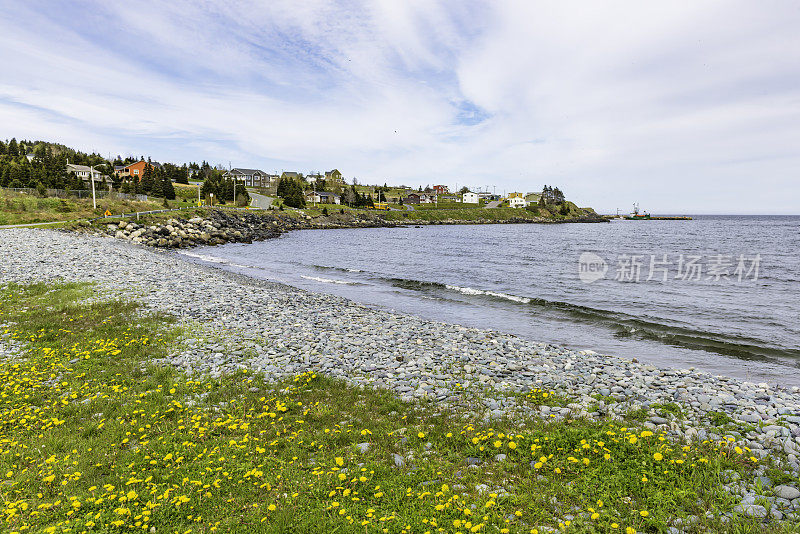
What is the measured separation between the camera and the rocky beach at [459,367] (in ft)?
27.5

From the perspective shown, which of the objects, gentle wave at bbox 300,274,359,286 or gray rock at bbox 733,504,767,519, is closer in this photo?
gray rock at bbox 733,504,767,519

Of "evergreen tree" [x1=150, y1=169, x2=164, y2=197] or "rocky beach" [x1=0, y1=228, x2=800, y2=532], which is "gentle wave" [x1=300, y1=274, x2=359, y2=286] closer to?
"rocky beach" [x1=0, y1=228, x2=800, y2=532]

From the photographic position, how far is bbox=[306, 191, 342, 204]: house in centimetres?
17080

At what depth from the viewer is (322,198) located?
17638 cm

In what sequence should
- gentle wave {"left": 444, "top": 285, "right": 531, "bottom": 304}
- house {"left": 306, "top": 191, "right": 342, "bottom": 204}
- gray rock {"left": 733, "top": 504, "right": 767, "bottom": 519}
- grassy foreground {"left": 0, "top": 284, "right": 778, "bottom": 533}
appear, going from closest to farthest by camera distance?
1. gray rock {"left": 733, "top": 504, "right": 767, "bottom": 519}
2. grassy foreground {"left": 0, "top": 284, "right": 778, "bottom": 533}
3. gentle wave {"left": 444, "top": 285, "right": 531, "bottom": 304}
4. house {"left": 306, "top": 191, "right": 342, "bottom": 204}

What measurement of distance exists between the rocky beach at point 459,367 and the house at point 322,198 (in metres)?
149

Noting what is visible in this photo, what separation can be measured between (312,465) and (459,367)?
6501 mm

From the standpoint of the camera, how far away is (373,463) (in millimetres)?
7527

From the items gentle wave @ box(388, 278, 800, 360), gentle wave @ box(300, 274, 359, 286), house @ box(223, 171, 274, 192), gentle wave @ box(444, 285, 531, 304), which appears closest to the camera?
gentle wave @ box(388, 278, 800, 360)

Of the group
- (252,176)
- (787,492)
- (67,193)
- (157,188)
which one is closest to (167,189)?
(157,188)

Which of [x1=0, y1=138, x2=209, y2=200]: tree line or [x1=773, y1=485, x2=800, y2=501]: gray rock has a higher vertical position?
[x1=0, y1=138, x2=209, y2=200]: tree line

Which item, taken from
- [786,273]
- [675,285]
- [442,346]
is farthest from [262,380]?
[786,273]
